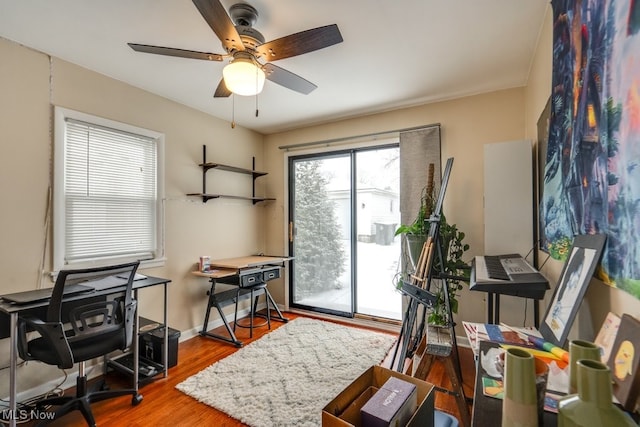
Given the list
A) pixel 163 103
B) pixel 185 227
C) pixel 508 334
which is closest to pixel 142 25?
pixel 163 103

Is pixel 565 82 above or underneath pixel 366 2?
underneath

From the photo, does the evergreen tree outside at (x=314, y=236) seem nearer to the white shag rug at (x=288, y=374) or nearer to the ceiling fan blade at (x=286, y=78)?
the white shag rug at (x=288, y=374)

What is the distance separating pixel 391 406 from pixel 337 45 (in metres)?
2.18

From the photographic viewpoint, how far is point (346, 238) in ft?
12.4

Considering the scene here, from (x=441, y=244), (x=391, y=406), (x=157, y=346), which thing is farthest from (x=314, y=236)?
(x=391, y=406)

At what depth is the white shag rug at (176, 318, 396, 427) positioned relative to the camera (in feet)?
6.47

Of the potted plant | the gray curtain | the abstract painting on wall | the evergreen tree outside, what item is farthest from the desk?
the gray curtain

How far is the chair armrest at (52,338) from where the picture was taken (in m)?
1.67

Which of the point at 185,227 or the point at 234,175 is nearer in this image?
the point at 185,227

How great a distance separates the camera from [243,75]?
1.76 m

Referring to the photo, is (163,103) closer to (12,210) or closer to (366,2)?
(12,210)

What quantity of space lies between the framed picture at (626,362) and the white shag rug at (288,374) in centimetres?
161

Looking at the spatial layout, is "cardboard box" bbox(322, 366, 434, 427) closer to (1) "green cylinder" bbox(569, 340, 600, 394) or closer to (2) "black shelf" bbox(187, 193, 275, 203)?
(1) "green cylinder" bbox(569, 340, 600, 394)

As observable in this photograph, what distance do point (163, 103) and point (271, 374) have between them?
2.75 meters
